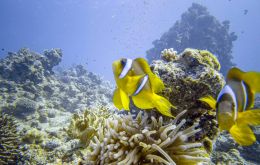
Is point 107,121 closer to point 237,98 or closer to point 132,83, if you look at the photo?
point 132,83

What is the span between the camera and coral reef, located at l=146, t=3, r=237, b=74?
25094mm

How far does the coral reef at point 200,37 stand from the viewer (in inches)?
988

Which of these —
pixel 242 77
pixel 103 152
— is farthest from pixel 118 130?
pixel 242 77

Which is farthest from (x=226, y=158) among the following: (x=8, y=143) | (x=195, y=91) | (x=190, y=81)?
(x=8, y=143)

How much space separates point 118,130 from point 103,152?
367 mm

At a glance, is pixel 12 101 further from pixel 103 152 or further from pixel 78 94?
pixel 103 152

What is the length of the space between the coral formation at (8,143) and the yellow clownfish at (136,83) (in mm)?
3617

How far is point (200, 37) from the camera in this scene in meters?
25.5

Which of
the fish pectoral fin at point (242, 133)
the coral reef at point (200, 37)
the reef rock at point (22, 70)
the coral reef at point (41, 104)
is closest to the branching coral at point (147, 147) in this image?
the fish pectoral fin at point (242, 133)

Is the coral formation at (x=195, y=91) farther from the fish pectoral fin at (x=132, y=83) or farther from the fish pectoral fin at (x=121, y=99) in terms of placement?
the fish pectoral fin at (x=132, y=83)

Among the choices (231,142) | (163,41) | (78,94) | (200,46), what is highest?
(163,41)

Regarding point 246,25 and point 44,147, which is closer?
point 44,147

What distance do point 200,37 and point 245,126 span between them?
25392 millimetres

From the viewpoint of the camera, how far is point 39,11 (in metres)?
99.7
